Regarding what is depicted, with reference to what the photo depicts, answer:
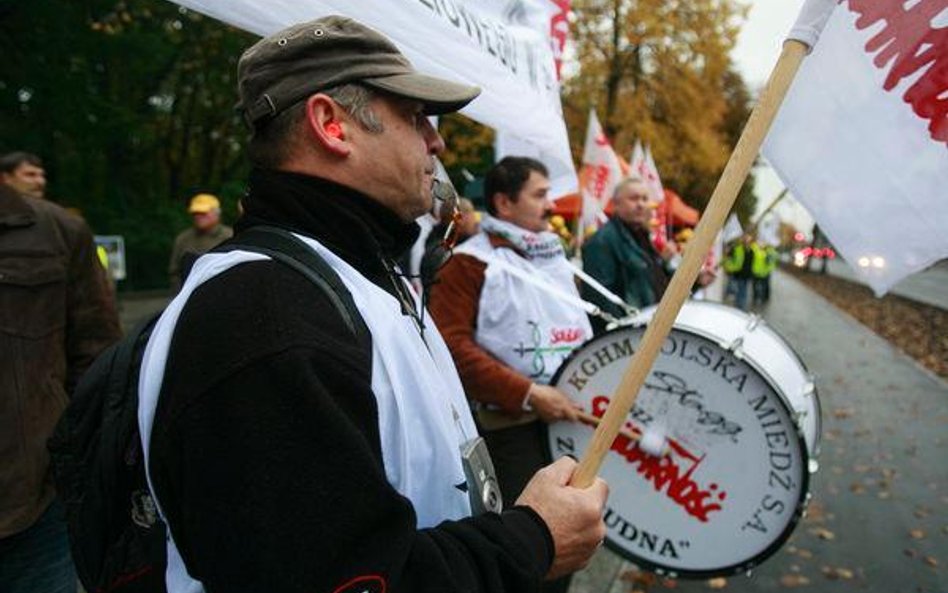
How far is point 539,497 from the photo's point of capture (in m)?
1.34

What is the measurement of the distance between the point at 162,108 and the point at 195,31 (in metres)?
→ 3.66

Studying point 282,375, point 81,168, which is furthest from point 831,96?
point 81,168

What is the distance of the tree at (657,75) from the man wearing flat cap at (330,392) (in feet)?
66.0

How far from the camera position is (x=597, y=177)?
866cm

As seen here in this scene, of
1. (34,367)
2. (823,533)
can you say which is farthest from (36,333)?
(823,533)

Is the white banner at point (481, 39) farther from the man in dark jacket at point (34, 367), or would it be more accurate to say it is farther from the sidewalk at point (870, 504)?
the sidewalk at point (870, 504)

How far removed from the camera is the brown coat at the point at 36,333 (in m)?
2.07

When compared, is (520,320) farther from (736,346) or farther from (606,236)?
(606,236)

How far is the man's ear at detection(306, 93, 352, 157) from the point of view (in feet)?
4.24

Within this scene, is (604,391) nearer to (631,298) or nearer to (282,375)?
(631,298)

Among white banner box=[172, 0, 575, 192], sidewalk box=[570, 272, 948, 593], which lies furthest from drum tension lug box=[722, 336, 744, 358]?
sidewalk box=[570, 272, 948, 593]

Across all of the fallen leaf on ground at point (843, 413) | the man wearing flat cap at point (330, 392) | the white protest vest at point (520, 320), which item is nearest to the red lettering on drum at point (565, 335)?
the white protest vest at point (520, 320)

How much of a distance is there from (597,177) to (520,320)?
19.9 feet
